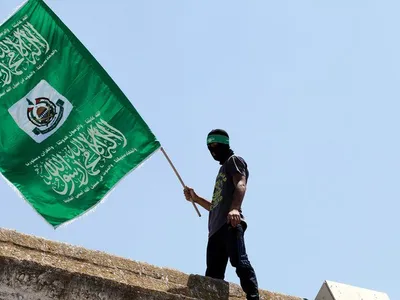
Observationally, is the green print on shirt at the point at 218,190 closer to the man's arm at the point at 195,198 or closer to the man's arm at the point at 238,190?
the man's arm at the point at 238,190

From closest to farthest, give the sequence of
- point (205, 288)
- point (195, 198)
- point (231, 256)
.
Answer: point (205, 288)
point (231, 256)
point (195, 198)

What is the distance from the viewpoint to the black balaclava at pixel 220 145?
6906mm

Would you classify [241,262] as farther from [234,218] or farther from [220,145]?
[220,145]

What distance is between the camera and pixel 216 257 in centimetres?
658

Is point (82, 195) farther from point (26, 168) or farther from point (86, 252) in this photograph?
point (86, 252)

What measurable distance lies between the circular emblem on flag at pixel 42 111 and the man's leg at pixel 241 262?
7.96 feet

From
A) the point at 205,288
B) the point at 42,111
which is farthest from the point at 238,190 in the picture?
the point at 42,111

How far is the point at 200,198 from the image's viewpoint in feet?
24.7

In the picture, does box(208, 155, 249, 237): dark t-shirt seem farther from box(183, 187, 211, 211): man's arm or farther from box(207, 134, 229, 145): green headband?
box(183, 187, 211, 211): man's arm

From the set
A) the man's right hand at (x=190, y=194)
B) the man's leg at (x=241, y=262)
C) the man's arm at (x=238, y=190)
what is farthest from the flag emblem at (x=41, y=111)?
the man's leg at (x=241, y=262)

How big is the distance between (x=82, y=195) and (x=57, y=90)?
1107 mm

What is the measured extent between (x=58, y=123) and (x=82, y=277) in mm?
2874

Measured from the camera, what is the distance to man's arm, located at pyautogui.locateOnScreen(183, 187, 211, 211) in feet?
24.6

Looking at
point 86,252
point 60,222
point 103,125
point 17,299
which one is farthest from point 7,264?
point 103,125
